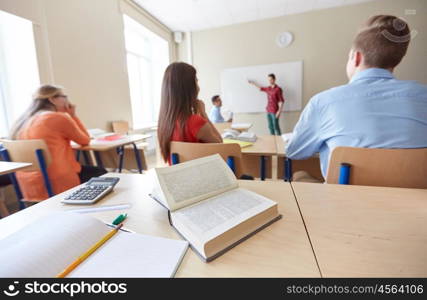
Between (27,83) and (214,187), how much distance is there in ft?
9.72

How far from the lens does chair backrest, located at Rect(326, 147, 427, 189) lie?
0.78 m

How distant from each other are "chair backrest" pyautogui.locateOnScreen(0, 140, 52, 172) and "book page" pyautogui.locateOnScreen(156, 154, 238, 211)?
1244 millimetres

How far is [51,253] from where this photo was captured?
38 cm

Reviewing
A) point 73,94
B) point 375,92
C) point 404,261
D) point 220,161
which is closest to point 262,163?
point 375,92

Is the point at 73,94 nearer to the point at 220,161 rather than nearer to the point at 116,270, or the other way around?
the point at 220,161

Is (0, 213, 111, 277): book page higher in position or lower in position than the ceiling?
lower

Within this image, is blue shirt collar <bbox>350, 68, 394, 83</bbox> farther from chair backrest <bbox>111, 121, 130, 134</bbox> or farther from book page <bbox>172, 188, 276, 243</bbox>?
chair backrest <bbox>111, 121, 130, 134</bbox>

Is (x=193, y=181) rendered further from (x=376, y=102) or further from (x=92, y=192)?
(x=376, y=102)

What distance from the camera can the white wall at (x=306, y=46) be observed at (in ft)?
14.3

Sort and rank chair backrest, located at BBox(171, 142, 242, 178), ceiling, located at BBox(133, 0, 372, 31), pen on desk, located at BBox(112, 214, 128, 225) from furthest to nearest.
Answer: ceiling, located at BBox(133, 0, 372, 31), chair backrest, located at BBox(171, 142, 242, 178), pen on desk, located at BBox(112, 214, 128, 225)

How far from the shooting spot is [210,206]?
1.76 ft

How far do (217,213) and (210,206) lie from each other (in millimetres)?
40

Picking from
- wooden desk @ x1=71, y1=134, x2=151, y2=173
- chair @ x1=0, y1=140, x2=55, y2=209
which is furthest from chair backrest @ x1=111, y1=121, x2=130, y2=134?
chair @ x1=0, y1=140, x2=55, y2=209

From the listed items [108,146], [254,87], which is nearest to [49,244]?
[108,146]
